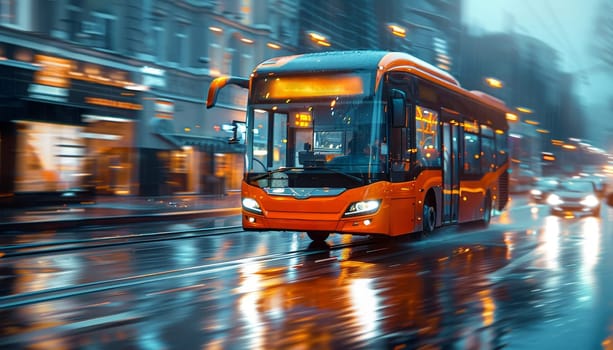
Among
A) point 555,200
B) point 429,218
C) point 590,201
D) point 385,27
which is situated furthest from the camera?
point 385,27

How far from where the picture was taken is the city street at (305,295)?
6.16 metres

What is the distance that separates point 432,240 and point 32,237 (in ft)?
27.1

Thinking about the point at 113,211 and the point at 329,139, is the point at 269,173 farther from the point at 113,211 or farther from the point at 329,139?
the point at 113,211

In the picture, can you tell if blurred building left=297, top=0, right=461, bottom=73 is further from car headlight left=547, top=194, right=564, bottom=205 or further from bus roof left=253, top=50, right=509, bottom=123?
bus roof left=253, top=50, right=509, bottom=123

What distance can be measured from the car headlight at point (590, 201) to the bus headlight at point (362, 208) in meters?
17.4

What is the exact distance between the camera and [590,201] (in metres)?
27.4

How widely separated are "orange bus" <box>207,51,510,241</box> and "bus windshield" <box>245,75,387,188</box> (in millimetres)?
16

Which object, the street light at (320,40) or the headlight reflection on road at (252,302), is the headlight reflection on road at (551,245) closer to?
the headlight reflection on road at (252,302)

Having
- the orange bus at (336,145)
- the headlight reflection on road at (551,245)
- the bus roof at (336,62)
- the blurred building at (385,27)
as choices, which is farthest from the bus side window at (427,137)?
the blurred building at (385,27)

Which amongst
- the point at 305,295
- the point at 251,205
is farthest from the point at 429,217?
the point at 305,295

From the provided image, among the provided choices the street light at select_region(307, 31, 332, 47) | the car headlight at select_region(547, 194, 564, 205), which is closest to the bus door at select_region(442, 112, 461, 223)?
the car headlight at select_region(547, 194, 564, 205)

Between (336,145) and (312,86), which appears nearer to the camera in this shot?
(336,145)

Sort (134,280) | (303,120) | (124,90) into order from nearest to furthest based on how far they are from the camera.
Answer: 1. (134,280)
2. (303,120)
3. (124,90)

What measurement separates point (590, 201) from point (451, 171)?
13.2 meters
